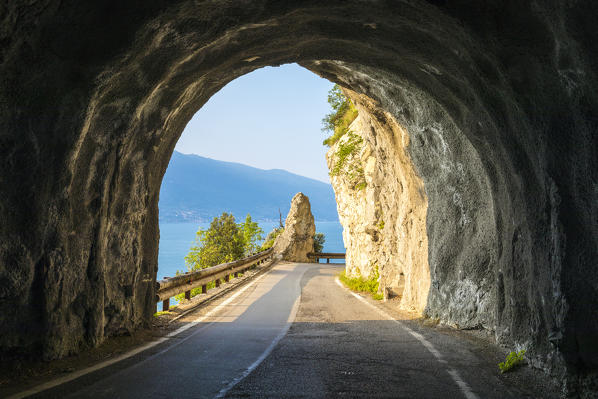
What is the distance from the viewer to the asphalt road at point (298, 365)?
473 cm

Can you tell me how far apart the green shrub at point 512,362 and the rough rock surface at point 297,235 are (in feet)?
106

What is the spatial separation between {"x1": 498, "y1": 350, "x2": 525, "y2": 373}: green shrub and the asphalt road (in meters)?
0.24

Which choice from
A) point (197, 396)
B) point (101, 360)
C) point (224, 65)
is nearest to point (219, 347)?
point (101, 360)

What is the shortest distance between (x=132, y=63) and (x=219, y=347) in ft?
14.5

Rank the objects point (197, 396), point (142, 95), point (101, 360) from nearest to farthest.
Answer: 1. point (197, 396)
2. point (101, 360)
3. point (142, 95)

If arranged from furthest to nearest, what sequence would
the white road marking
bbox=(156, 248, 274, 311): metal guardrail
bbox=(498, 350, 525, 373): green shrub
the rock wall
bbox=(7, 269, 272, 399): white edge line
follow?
1. the rock wall
2. bbox=(156, 248, 274, 311): metal guardrail
3. bbox=(498, 350, 525, 373): green shrub
4. the white road marking
5. bbox=(7, 269, 272, 399): white edge line

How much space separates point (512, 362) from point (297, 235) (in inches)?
1351

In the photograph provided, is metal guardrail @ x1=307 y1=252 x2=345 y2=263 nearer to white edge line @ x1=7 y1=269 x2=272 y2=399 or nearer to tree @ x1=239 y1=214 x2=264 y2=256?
tree @ x1=239 y1=214 x2=264 y2=256

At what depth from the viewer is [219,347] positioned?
6.95 m

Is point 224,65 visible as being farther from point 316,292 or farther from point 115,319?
point 316,292

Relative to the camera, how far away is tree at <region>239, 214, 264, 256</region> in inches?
1637

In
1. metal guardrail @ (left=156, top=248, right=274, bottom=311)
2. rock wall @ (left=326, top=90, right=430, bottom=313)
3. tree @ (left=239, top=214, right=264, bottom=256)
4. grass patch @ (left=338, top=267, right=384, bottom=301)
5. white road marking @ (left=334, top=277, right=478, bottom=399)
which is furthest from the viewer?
tree @ (left=239, top=214, right=264, bottom=256)

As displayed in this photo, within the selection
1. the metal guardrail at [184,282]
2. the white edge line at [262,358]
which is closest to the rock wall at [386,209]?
the white edge line at [262,358]

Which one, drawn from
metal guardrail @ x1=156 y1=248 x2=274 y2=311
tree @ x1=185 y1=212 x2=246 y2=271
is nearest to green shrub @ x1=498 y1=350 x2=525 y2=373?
Result: metal guardrail @ x1=156 y1=248 x2=274 y2=311
